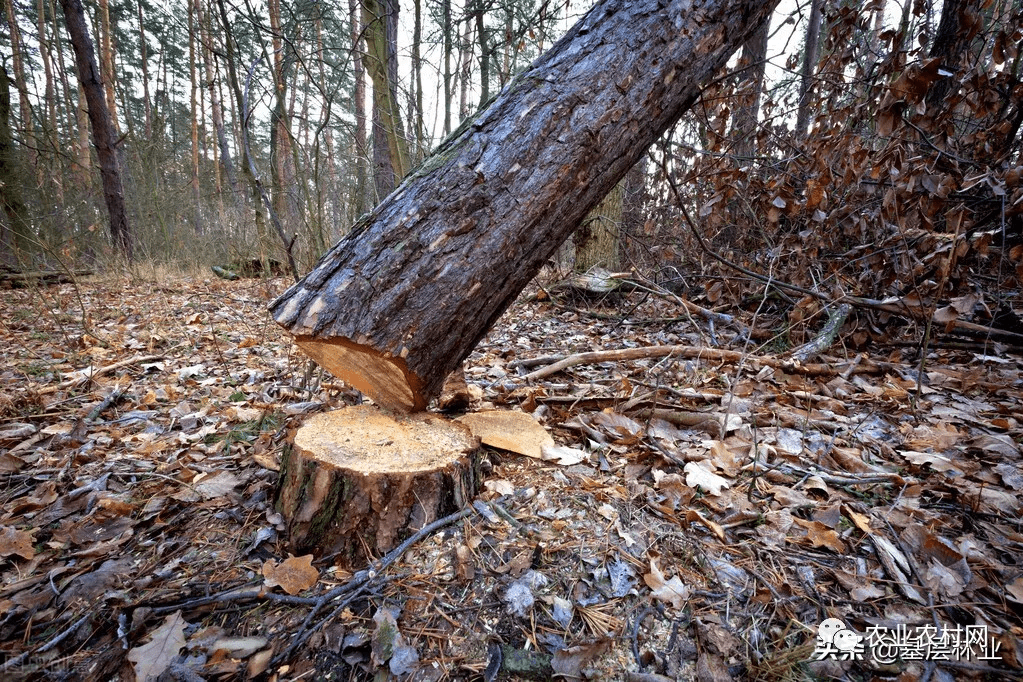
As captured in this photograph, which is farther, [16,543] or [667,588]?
[16,543]

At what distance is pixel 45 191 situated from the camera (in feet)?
21.5

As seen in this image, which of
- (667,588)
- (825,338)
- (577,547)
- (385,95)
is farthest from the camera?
(385,95)

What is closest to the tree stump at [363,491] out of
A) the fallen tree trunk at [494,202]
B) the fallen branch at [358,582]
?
the fallen branch at [358,582]

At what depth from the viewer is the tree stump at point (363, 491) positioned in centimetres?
152

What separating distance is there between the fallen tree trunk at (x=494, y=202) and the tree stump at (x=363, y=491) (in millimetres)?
308

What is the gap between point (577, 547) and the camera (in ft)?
4.87

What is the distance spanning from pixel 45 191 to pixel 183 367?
19.7 ft

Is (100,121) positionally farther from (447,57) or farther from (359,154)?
(447,57)

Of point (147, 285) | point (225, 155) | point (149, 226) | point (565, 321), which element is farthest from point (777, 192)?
point (225, 155)

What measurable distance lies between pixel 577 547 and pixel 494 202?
3.99 feet

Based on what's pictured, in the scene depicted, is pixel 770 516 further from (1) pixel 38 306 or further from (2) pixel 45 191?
(2) pixel 45 191

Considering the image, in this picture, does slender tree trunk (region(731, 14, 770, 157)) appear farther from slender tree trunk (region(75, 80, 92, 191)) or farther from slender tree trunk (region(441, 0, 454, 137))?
slender tree trunk (region(75, 80, 92, 191))

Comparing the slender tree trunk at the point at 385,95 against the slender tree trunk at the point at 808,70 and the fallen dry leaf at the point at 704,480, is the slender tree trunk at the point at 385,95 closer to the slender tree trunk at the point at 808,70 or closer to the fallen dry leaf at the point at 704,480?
the slender tree trunk at the point at 808,70

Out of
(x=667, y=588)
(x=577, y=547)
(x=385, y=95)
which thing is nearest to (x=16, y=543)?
(x=577, y=547)
